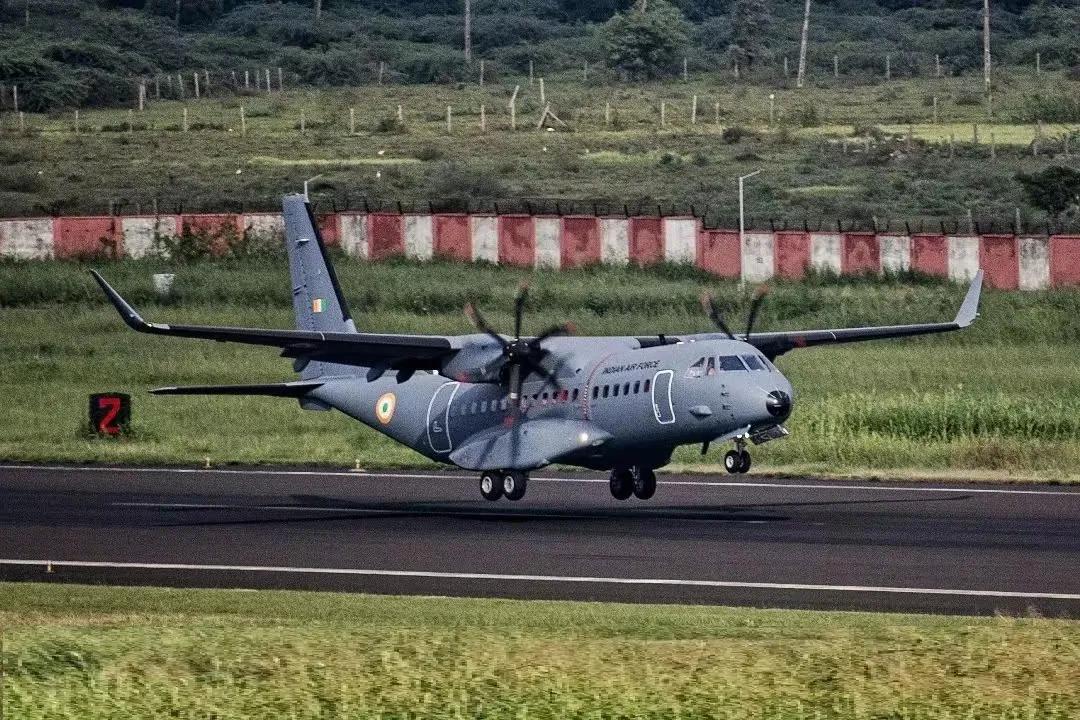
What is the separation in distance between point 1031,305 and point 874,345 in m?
4.96

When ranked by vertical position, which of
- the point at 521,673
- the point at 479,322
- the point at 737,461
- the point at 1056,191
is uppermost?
the point at 1056,191

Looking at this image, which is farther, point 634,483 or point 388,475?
point 388,475

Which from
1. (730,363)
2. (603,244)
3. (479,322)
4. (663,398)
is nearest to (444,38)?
(603,244)

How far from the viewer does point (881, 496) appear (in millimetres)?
37906

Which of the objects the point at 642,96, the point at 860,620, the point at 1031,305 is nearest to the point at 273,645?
the point at 860,620

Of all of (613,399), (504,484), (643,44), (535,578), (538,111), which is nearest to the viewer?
(535,578)

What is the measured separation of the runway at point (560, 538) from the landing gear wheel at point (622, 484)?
0.37 meters

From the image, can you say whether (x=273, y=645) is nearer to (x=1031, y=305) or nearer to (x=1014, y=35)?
(x=1031, y=305)

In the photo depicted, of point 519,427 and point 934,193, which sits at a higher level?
point 934,193

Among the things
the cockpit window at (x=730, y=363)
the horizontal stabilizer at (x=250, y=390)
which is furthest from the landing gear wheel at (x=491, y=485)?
the cockpit window at (x=730, y=363)

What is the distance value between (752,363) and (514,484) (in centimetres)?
535

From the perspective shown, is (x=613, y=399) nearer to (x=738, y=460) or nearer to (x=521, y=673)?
(x=738, y=460)

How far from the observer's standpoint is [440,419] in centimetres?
3753

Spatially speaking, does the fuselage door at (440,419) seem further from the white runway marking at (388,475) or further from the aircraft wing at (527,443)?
the white runway marking at (388,475)
